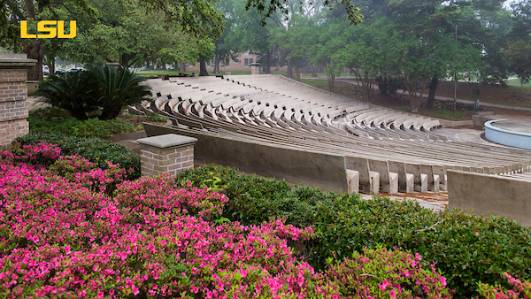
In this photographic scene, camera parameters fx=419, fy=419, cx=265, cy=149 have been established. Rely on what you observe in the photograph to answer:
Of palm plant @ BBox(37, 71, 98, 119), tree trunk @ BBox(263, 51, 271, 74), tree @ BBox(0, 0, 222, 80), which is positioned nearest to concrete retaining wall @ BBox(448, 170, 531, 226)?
Result: tree @ BBox(0, 0, 222, 80)

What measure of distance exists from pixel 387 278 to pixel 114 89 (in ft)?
39.0

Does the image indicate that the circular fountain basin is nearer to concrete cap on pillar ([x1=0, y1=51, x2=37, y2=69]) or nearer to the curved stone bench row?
the curved stone bench row

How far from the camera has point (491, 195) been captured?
242 inches

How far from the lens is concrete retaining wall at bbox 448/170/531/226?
592 cm

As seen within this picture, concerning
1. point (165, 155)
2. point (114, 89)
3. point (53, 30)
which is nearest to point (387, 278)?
point (165, 155)

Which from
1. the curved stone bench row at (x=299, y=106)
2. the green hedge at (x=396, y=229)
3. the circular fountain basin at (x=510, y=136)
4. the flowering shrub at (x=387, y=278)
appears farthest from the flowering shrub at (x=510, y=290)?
the circular fountain basin at (x=510, y=136)

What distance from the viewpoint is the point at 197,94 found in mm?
22438

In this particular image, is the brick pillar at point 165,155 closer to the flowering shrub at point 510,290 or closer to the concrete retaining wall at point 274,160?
the concrete retaining wall at point 274,160

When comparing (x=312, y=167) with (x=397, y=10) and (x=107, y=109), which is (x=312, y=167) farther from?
(x=397, y=10)

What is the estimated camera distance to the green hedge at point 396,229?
350 cm

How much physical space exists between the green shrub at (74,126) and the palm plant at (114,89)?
0.48m

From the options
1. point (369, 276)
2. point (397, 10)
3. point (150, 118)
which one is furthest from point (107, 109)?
point (397, 10)

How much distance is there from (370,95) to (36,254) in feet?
135

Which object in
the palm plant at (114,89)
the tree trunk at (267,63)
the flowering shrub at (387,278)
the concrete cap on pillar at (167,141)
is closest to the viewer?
the flowering shrub at (387,278)
